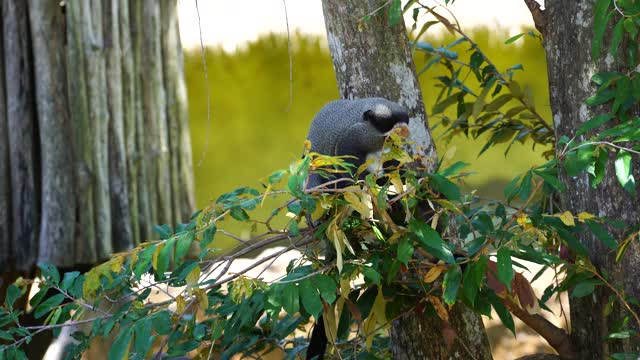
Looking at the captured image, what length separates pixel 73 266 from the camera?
183 inches

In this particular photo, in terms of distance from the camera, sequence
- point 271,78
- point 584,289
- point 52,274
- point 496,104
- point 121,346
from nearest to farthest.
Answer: point 121,346 → point 584,289 → point 52,274 → point 496,104 → point 271,78

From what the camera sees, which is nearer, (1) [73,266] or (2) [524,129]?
(2) [524,129]

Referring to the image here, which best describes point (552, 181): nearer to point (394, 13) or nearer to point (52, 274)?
point (394, 13)

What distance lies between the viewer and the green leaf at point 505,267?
1.77m

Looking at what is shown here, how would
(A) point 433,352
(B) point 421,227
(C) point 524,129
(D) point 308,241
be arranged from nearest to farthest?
(B) point 421,227, (D) point 308,241, (A) point 433,352, (C) point 524,129

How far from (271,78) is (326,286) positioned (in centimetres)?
497

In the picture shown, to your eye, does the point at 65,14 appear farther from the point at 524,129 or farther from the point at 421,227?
the point at 421,227

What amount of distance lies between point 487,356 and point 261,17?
4492mm

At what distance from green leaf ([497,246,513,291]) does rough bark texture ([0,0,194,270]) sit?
325 cm

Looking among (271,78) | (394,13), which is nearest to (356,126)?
(394,13)

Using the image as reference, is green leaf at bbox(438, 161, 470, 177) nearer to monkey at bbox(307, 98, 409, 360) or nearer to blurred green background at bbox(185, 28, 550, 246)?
monkey at bbox(307, 98, 409, 360)

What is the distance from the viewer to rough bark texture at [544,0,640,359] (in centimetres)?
226

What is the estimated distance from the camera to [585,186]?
7.64ft

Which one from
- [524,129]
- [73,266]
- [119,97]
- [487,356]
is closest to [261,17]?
[119,97]
